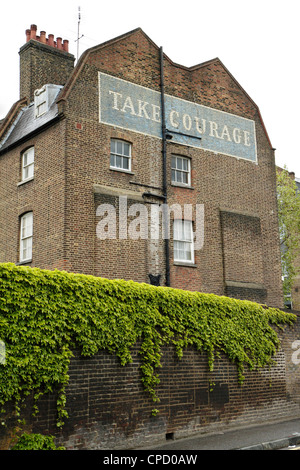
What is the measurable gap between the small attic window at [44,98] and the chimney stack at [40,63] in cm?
175

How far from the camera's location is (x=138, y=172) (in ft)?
67.1

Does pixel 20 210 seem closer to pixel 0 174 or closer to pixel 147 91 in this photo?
pixel 0 174

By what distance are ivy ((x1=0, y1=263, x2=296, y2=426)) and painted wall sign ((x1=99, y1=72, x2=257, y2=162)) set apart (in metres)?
9.31

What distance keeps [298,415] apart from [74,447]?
358 inches

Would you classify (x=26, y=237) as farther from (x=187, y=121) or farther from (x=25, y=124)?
(x=187, y=121)

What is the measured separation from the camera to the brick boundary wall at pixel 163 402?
388 inches

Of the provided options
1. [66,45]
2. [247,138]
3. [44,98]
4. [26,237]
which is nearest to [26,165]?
[44,98]

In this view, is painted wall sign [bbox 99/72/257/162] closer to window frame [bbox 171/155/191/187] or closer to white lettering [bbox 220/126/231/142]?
white lettering [bbox 220/126/231/142]

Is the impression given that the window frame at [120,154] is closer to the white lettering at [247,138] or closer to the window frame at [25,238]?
the window frame at [25,238]

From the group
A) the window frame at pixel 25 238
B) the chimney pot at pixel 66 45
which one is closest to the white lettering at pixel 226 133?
the chimney pot at pixel 66 45

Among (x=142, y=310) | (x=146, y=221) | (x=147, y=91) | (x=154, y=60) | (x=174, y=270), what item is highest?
(x=154, y=60)

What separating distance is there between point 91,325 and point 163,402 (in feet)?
9.58

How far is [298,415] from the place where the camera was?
16312 millimetres
